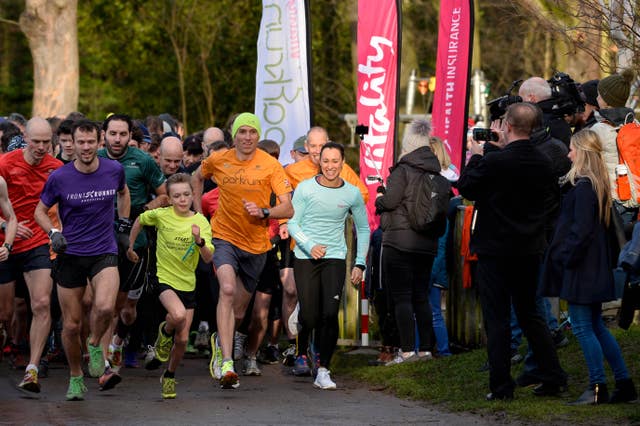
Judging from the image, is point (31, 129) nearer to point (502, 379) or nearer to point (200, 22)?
point (502, 379)

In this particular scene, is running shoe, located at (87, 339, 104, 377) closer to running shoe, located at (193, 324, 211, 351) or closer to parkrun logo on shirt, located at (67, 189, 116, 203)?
parkrun logo on shirt, located at (67, 189, 116, 203)

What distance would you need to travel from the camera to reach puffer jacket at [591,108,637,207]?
11.1 metres

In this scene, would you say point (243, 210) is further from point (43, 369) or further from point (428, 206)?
point (43, 369)

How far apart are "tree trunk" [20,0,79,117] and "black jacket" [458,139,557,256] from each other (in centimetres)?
1801

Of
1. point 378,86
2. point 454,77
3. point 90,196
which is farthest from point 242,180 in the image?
point 454,77

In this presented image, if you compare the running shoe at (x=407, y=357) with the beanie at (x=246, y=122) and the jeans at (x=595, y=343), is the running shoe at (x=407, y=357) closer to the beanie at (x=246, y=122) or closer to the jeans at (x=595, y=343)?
the beanie at (x=246, y=122)

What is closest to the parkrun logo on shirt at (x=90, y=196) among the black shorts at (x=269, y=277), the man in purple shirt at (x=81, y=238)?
the man in purple shirt at (x=81, y=238)

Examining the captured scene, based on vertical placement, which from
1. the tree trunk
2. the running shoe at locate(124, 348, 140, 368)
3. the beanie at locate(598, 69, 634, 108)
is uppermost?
the tree trunk

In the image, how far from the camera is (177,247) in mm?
11594

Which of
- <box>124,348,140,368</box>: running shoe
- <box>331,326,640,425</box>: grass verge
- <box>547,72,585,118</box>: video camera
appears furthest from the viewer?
<box>124,348,140,368</box>: running shoe

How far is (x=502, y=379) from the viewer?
10320 mm

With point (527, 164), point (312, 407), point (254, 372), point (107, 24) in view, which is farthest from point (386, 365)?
point (107, 24)

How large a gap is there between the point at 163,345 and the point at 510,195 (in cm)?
338

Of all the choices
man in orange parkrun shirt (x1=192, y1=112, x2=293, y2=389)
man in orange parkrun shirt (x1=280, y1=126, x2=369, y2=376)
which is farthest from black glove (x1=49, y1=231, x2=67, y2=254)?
man in orange parkrun shirt (x1=280, y1=126, x2=369, y2=376)
